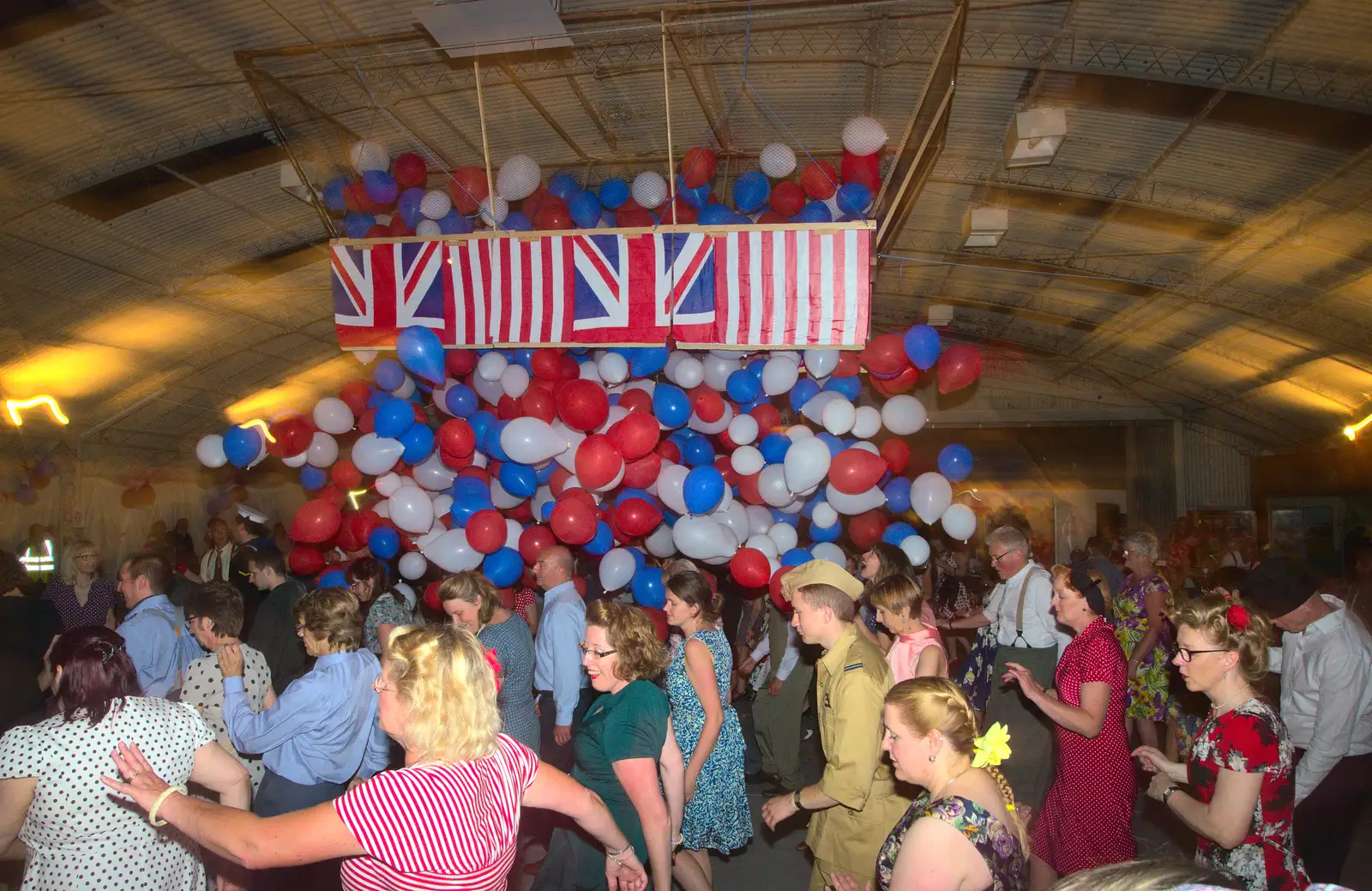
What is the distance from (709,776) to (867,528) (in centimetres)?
239

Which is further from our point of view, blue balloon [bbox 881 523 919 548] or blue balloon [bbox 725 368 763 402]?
blue balloon [bbox 881 523 919 548]

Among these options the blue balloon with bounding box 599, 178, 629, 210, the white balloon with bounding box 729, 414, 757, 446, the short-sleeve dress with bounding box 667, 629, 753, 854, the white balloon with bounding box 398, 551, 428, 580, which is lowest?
the short-sleeve dress with bounding box 667, 629, 753, 854

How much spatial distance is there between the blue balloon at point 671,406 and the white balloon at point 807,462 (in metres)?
0.69

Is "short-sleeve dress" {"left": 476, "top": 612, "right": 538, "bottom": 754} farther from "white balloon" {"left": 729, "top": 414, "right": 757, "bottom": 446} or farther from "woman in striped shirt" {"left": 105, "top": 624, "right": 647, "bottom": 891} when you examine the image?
"woman in striped shirt" {"left": 105, "top": 624, "right": 647, "bottom": 891}

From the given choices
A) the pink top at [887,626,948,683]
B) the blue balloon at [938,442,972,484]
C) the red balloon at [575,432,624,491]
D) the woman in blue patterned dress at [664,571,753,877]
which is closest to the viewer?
the woman in blue patterned dress at [664,571,753,877]

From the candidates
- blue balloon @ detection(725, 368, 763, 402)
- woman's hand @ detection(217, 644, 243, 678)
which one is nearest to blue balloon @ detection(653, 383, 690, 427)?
blue balloon @ detection(725, 368, 763, 402)

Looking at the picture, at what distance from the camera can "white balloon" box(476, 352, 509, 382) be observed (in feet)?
18.5

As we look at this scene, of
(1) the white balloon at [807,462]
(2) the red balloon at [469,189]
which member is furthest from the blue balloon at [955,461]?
(2) the red balloon at [469,189]

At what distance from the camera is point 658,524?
18.1 ft

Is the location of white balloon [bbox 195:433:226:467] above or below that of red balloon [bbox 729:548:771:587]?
above

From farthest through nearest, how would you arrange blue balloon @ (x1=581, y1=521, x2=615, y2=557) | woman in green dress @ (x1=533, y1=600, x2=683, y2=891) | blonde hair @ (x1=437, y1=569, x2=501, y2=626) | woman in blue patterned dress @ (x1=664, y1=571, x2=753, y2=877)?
blue balloon @ (x1=581, y1=521, x2=615, y2=557)
blonde hair @ (x1=437, y1=569, x2=501, y2=626)
woman in blue patterned dress @ (x1=664, y1=571, x2=753, y2=877)
woman in green dress @ (x1=533, y1=600, x2=683, y2=891)

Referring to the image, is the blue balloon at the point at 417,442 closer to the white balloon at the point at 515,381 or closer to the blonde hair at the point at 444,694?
the white balloon at the point at 515,381

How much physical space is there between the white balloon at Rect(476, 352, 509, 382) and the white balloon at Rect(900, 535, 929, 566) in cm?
276

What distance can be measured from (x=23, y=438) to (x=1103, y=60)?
1273 cm
